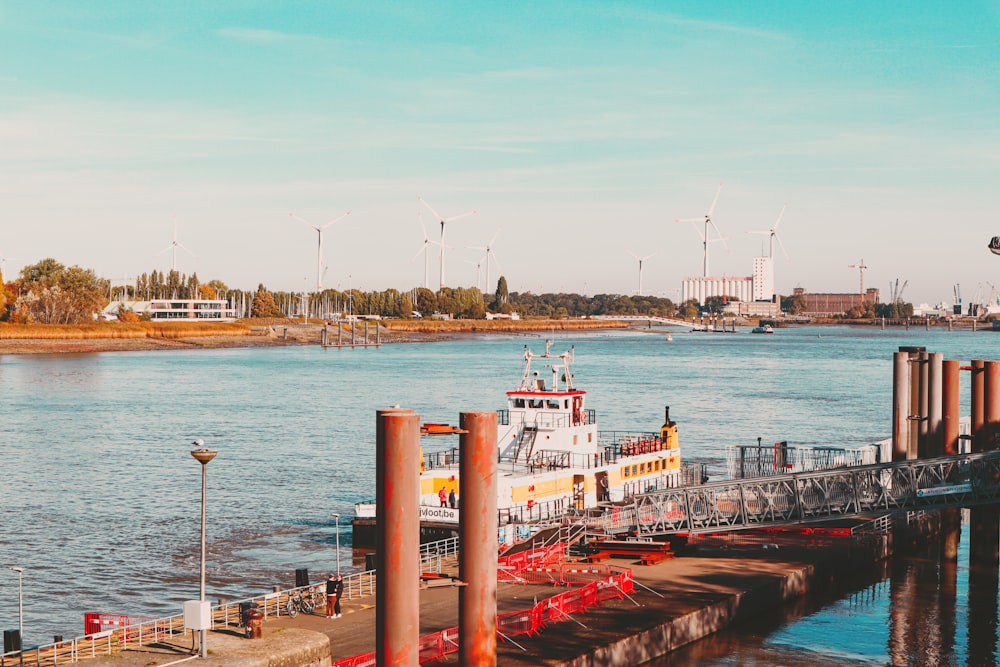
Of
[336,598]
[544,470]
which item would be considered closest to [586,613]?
[336,598]

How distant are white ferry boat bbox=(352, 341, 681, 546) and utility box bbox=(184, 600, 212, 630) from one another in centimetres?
2092

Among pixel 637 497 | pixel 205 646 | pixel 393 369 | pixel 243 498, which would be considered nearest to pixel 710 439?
pixel 243 498

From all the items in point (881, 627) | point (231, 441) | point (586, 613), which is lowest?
point (881, 627)

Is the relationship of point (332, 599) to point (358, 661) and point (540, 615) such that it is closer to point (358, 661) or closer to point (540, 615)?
point (358, 661)

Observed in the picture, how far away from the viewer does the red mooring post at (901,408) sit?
148ft

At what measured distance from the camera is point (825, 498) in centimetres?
3834

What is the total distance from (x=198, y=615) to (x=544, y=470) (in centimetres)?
2547

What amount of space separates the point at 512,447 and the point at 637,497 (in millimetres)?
6817

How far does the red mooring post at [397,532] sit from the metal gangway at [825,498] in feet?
70.8

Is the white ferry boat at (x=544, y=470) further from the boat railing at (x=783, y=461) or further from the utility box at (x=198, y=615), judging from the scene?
the utility box at (x=198, y=615)

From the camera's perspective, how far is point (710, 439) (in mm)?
84250

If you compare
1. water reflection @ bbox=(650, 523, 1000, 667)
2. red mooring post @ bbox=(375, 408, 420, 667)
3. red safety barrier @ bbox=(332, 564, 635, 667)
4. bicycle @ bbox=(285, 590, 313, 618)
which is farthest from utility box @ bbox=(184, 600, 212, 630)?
water reflection @ bbox=(650, 523, 1000, 667)

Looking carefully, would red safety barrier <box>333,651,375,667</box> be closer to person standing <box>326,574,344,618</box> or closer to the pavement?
the pavement

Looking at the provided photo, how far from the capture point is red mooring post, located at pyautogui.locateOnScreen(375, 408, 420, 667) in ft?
52.6
